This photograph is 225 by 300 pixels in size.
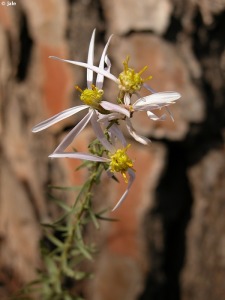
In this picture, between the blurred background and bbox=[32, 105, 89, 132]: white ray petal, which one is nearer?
bbox=[32, 105, 89, 132]: white ray petal

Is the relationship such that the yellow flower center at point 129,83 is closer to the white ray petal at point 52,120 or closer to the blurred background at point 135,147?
the white ray petal at point 52,120

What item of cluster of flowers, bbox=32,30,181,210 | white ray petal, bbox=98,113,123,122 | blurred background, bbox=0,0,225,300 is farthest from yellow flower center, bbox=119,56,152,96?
blurred background, bbox=0,0,225,300

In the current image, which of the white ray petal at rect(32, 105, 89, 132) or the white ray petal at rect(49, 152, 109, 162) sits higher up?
the white ray petal at rect(32, 105, 89, 132)

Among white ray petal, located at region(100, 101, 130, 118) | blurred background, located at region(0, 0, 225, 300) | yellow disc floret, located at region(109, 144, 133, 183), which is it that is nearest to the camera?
white ray petal, located at region(100, 101, 130, 118)

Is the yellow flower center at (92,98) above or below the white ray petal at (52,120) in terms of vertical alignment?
above

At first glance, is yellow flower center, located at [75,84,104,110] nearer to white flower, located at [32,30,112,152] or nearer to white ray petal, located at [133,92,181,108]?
white flower, located at [32,30,112,152]

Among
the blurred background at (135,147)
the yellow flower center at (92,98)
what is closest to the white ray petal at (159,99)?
the yellow flower center at (92,98)

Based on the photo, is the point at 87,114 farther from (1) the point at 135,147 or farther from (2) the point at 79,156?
(1) the point at 135,147

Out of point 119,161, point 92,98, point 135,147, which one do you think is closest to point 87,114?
point 92,98
